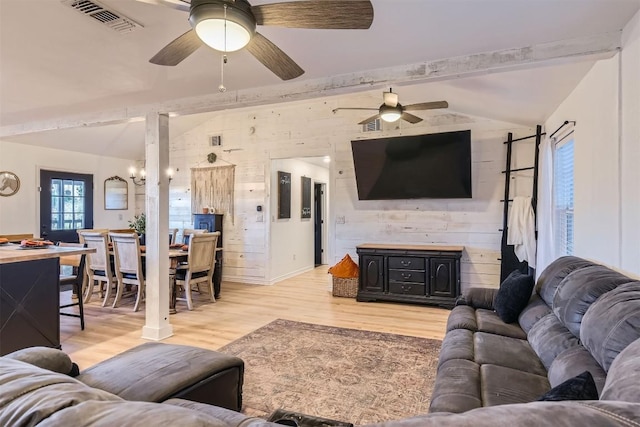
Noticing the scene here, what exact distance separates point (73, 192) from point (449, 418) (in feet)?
26.2

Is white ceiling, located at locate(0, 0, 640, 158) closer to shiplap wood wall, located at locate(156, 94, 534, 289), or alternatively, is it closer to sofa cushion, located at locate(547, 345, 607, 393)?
shiplap wood wall, located at locate(156, 94, 534, 289)

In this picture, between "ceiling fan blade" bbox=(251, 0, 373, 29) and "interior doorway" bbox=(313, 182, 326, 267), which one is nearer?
"ceiling fan blade" bbox=(251, 0, 373, 29)

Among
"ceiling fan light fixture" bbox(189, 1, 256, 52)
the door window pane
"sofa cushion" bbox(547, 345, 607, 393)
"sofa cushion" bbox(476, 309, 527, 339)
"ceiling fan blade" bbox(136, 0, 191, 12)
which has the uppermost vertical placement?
→ "ceiling fan blade" bbox(136, 0, 191, 12)

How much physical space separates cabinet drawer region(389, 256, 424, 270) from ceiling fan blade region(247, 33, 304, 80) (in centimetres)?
340

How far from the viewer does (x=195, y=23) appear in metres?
1.73

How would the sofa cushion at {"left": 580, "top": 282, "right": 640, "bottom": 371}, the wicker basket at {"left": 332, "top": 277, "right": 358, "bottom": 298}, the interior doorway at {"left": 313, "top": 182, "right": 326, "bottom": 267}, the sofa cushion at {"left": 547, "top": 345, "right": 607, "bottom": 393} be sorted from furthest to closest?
1. the interior doorway at {"left": 313, "top": 182, "right": 326, "bottom": 267}
2. the wicker basket at {"left": 332, "top": 277, "right": 358, "bottom": 298}
3. the sofa cushion at {"left": 547, "top": 345, "right": 607, "bottom": 393}
4. the sofa cushion at {"left": 580, "top": 282, "right": 640, "bottom": 371}

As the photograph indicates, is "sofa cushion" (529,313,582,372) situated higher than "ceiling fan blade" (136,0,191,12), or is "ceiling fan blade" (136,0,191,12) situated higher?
"ceiling fan blade" (136,0,191,12)

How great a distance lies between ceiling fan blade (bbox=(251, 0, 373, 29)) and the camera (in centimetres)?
161

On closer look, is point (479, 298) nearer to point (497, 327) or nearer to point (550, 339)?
point (497, 327)

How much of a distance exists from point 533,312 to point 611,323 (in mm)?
1078

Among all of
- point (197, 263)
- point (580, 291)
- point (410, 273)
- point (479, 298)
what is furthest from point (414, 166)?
point (580, 291)

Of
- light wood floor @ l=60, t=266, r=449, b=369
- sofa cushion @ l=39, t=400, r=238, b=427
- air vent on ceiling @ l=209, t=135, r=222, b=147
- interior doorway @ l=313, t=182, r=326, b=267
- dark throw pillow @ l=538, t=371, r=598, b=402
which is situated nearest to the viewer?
sofa cushion @ l=39, t=400, r=238, b=427

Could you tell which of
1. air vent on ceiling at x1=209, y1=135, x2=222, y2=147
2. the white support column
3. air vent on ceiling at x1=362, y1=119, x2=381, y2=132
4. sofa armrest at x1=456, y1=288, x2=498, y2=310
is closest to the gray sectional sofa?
sofa armrest at x1=456, y1=288, x2=498, y2=310

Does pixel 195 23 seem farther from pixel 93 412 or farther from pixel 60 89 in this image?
pixel 60 89
